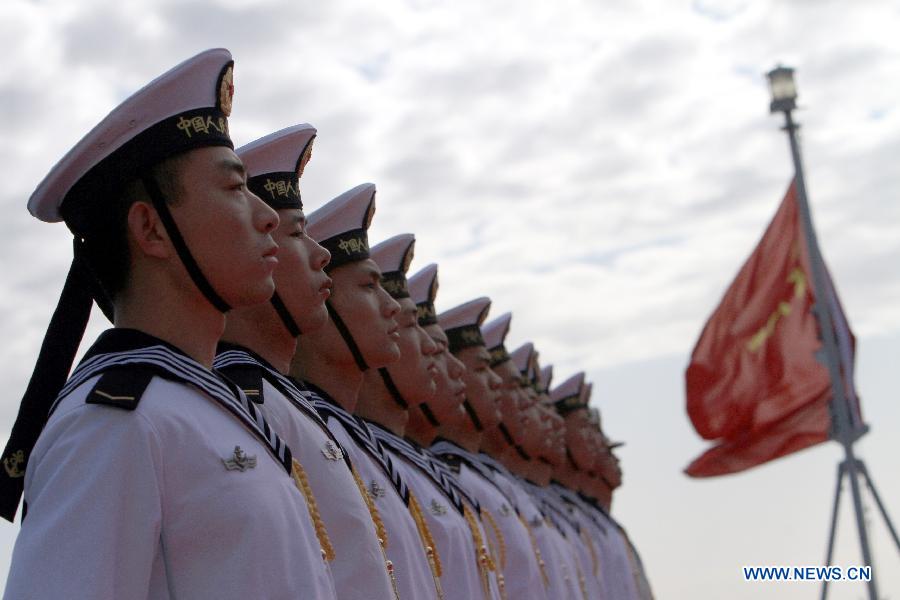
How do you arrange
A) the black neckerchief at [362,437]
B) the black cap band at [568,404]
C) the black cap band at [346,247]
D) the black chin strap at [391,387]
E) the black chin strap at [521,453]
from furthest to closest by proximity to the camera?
1. the black cap band at [568,404]
2. the black chin strap at [521,453]
3. the black chin strap at [391,387]
4. the black cap band at [346,247]
5. the black neckerchief at [362,437]

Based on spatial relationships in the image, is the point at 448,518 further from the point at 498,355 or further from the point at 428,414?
the point at 498,355

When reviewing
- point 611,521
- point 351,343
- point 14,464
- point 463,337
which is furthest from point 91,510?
point 611,521

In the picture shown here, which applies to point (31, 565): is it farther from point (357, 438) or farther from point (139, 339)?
point (357, 438)

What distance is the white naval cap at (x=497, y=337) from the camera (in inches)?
352

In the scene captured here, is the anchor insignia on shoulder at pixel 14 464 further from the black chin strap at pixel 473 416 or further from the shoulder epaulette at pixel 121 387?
the black chin strap at pixel 473 416

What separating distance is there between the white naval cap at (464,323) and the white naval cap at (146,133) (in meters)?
4.57

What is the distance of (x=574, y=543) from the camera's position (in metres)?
9.99

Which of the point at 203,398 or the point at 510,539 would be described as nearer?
the point at 203,398

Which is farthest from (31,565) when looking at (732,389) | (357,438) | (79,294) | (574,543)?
(732,389)

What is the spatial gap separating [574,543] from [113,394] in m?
7.57

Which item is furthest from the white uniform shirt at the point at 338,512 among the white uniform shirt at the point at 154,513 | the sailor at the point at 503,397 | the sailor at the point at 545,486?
the sailor at the point at 503,397

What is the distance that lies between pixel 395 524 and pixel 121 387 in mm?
1899

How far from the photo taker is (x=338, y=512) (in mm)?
3799

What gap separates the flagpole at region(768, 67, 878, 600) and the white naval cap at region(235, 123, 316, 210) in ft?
32.2
